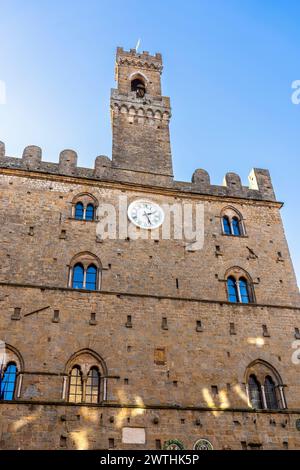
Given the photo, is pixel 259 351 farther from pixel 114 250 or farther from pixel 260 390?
pixel 114 250

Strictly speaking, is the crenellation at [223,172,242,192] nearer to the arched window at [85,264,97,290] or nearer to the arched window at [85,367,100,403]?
the arched window at [85,264,97,290]

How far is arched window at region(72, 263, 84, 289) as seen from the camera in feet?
49.6

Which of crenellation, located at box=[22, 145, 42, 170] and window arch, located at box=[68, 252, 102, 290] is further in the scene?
crenellation, located at box=[22, 145, 42, 170]

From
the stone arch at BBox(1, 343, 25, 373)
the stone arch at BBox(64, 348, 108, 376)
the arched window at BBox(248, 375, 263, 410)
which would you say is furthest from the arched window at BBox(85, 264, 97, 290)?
the arched window at BBox(248, 375, 263, 410)

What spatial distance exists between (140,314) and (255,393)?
4.38 m

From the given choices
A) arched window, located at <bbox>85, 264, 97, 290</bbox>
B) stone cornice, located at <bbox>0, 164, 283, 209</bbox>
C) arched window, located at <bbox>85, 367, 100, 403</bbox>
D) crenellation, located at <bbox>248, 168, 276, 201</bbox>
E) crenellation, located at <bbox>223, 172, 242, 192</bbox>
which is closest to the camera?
arched window, located at <bbox>85, 367, 100, 403</bbox>

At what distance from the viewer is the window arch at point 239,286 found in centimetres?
1628

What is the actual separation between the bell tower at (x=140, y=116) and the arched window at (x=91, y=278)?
4989 millimetres

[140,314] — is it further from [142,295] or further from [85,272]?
[85,272]

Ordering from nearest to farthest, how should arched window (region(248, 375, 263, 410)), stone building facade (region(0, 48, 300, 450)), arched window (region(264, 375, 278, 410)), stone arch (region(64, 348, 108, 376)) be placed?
stone building facade (region(0, 48, 300, 450)), stone arch (region(64, 348, 108, 376)), arched window (region(248, 375, 263, 410)), arched window (region(264, 375, 278, 410))

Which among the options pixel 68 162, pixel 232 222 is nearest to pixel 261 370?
pixel 232 222

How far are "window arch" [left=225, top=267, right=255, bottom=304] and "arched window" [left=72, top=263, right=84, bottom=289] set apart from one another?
5.22 metres

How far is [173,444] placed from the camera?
41.0 feet

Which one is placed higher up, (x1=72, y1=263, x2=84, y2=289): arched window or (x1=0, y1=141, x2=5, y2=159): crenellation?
(x1=0, y1=141, x2=5, y2=159): crenellation
